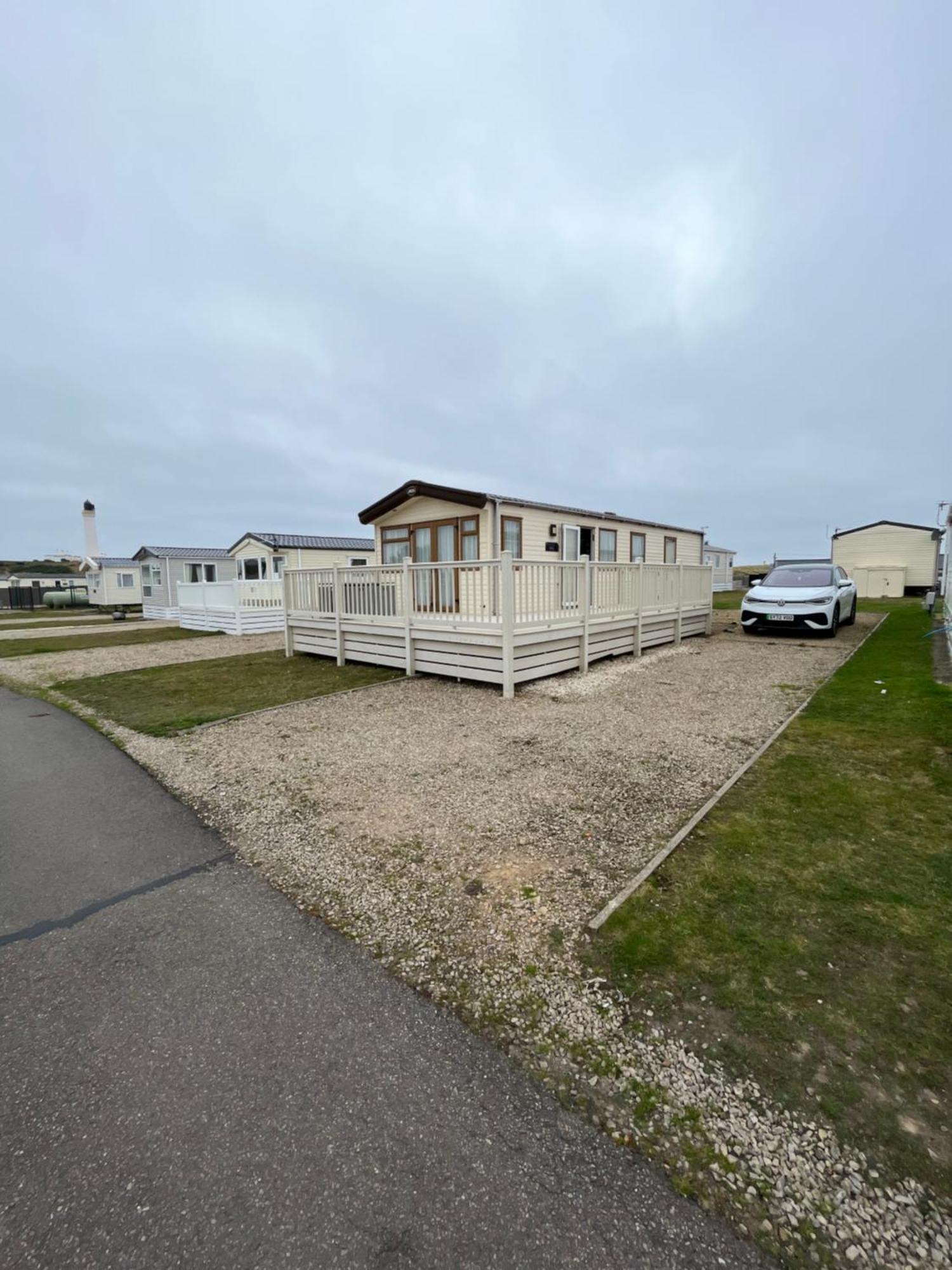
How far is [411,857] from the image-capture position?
316cm

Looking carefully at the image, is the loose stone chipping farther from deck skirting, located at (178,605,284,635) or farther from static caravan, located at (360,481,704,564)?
deck skirting, located at (178,605,284,635)

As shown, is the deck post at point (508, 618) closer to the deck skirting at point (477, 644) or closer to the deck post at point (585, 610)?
the deck skirting at point (477, 644)

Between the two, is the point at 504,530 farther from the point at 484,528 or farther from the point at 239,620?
the point at 239,620

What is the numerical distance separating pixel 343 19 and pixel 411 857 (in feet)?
54.7

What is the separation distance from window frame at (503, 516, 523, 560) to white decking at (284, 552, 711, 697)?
202 centimetres

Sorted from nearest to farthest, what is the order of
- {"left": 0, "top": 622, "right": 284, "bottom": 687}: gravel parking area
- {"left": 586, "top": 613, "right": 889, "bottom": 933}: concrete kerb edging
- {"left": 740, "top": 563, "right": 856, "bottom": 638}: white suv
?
{"left": 586, "top": 613, "right": 889, "bottom": 933}: concrete kerb edging
{"left": 0, "top": 622, "right": 284, "bottom": 687}: gravel parking area
{"left": 740, "top": 563, "right": 856, "bottom": 638}: white suv

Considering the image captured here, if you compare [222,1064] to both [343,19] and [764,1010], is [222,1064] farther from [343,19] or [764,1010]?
[343,19]

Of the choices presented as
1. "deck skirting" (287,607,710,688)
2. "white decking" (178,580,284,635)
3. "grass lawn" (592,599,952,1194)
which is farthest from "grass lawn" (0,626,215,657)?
"grass lawn" (592,599,952,1194)

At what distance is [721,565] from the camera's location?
36344 millimetres

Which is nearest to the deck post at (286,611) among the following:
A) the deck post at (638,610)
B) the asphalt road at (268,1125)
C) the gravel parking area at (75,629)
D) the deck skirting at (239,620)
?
the deck skirting at (239,620)

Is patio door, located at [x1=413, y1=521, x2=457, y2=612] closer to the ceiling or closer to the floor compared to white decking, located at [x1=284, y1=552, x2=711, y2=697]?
closer to the ceiling

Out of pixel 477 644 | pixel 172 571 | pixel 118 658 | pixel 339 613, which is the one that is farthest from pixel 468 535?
pixel 172 571

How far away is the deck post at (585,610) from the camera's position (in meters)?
8.23

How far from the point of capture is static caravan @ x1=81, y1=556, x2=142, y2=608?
112 ft
